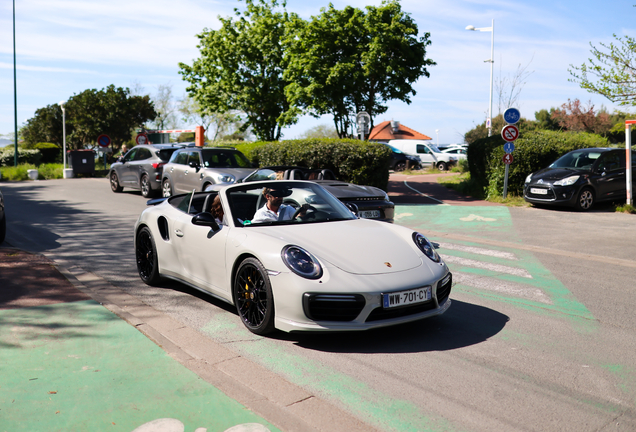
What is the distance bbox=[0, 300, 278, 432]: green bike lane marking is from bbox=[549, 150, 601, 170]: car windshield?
45.7 feet

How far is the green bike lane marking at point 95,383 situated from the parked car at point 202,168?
9.63 meters

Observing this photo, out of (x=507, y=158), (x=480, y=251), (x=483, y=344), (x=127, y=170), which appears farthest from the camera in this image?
(x=127, y=170)

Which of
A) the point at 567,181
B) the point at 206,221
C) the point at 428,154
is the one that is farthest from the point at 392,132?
the point at 206,221

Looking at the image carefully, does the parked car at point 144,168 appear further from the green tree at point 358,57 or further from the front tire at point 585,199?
the front tire at point 585,199

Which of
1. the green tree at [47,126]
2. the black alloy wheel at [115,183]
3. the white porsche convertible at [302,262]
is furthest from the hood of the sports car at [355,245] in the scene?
the green tree at [47,126]

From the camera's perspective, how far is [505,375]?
4156 millimetres

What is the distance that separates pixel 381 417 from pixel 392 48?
58.2 feet

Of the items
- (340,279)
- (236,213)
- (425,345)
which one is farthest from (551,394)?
(236,213)

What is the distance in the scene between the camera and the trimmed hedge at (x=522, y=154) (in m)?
17.4

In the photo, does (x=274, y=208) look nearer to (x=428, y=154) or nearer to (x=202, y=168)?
(x=202, y=168)

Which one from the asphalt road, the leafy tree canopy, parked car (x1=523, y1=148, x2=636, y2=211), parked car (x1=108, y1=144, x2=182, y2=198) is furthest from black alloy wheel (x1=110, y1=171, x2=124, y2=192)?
the leafy tree canopy

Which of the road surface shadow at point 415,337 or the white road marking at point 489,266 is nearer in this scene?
the road surface shadow at point 415,337

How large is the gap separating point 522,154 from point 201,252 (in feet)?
45.6

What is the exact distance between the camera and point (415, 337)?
196 inches
